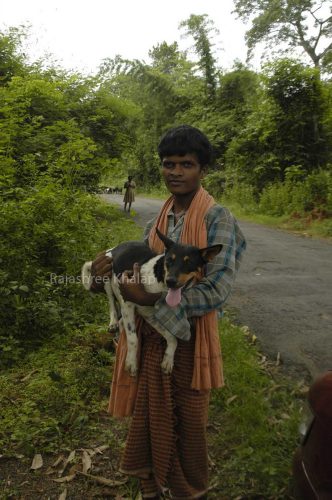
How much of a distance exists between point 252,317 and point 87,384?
2.39 m

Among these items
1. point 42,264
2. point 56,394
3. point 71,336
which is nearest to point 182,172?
point 56,394

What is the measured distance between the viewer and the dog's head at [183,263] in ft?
6.05

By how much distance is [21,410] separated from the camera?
131 inches

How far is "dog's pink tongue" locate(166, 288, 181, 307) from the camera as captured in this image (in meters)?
1.83

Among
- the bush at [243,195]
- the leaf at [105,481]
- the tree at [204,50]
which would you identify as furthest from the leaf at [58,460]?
the tree at [204,50]

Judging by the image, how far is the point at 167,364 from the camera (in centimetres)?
201

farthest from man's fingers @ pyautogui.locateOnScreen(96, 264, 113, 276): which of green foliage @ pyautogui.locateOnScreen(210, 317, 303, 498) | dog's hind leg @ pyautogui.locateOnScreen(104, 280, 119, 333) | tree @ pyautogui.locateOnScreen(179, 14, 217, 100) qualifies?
tree @ pyautogui.locateOnScreen(179, 14, 217, 100)

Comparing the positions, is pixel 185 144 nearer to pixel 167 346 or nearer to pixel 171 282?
pixel 171 282

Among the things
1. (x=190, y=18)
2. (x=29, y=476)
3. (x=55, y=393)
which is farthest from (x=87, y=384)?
(x=190, y=18)

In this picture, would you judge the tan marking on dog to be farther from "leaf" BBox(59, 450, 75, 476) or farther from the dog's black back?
"leaf" BBox(59, 450, 75, 476)

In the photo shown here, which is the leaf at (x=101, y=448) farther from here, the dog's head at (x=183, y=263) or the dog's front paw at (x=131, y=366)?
the dog's head at (x=183, y=263)

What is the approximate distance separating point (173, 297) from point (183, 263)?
0.17 meters

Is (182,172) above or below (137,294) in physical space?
above

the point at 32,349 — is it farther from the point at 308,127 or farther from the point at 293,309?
the point at 308,127
